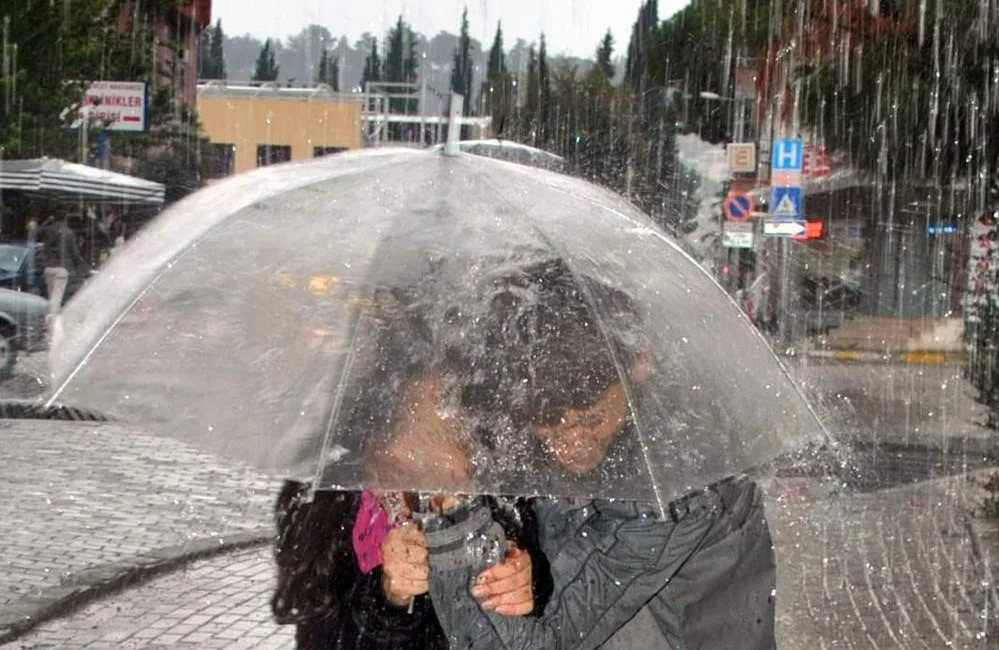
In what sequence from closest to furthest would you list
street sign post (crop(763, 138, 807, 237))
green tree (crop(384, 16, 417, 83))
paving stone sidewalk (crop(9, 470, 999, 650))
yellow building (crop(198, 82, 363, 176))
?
paving stone sidewalk (crop(9, 470, 999, 650)) → street sign post (crop(763, 138, 807, 237)) → yellow building (crop(198, 82, 363, 176)) → green tree (crop(384, 16, 417, 83))

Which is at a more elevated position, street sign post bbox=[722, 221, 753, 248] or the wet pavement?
street sign post bbox=[722, 221, 753, 248]

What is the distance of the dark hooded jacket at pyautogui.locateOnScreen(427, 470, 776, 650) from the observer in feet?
8.13

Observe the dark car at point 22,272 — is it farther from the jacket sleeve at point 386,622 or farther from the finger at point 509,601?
the finger at point 509,601

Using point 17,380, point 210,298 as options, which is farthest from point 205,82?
point 210,298

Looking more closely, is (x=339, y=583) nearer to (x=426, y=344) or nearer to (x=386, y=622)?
(x=386, y=622)

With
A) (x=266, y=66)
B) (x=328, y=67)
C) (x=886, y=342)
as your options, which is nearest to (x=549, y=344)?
(x=886, y=342)

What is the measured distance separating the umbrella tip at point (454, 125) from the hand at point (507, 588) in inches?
34.3

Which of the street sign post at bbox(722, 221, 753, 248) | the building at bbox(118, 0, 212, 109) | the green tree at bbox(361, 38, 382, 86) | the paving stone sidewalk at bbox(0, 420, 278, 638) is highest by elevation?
the green tree at bbox(361, 38, 382, 86)

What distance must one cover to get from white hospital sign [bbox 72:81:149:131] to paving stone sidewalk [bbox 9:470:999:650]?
13841 millimetres

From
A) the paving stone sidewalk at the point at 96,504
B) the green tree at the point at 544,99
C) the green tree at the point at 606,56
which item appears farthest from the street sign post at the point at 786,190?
the green tree at the point at 606,56

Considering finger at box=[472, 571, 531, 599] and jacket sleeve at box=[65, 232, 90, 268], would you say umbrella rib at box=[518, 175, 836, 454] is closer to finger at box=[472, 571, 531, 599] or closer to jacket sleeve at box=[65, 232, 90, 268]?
finger at box=[472, 571, 531, 599]

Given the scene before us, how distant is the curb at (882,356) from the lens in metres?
22.0

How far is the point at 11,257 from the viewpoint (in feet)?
65.7

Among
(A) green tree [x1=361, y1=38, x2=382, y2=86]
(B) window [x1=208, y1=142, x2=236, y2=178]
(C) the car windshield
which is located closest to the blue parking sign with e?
(C) the car windshield
